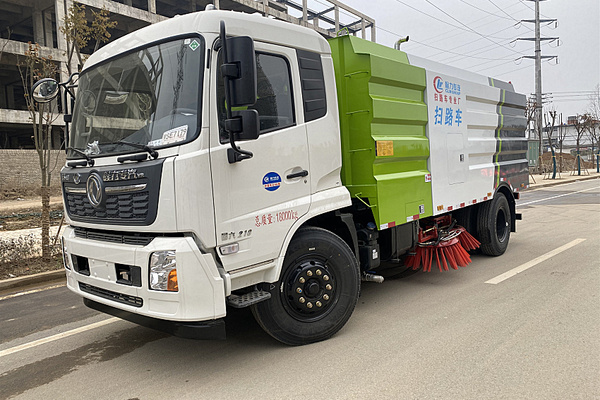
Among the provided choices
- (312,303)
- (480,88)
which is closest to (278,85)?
(312,303)

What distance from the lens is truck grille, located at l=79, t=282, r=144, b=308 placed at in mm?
3293

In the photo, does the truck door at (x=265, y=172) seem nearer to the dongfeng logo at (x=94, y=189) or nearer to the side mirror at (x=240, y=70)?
the side mirror at (x=240, y=70)

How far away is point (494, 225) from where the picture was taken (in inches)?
272

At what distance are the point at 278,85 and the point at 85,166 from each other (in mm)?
1706

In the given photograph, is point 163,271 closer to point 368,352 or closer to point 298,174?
point 298,174

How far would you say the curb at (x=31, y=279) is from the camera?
6355 millimetres

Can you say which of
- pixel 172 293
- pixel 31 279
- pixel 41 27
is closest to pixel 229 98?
pixel 172 293

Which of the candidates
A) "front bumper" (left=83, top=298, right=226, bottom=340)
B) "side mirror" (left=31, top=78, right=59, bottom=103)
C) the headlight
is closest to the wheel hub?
"front bumper" (left=83, top=298, right=226, bottom=340)

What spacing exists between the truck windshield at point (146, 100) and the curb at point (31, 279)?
3556 millimetres

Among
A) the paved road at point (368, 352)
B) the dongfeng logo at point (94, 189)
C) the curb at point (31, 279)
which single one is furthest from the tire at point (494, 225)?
the curb at point (31, 279)

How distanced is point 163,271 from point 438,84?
4.04 metres

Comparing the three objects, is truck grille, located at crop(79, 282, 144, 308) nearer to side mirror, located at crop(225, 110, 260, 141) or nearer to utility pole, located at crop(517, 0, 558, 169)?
side mirror, located at crop(225, 110, 260, 141)

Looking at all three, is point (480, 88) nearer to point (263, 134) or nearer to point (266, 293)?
point (263, 134)

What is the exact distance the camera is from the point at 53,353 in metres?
4.02
